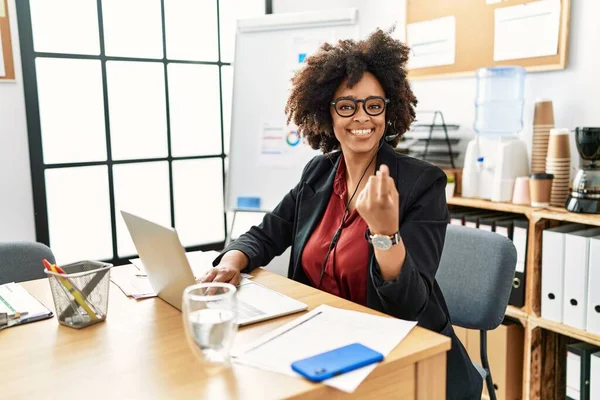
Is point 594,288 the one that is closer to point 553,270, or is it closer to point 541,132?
point 553,270

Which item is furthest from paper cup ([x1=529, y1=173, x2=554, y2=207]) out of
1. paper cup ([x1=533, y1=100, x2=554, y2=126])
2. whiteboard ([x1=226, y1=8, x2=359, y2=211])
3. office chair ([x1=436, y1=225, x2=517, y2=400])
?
whiteboard ([x1=226, y1=8, x2=359, y2=211])

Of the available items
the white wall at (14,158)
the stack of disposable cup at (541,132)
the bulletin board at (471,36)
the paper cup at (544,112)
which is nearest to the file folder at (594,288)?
the stack of disposable cup at (541,132)

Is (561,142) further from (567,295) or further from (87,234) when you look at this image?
(87,234)

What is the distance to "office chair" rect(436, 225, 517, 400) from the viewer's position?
1626 mm

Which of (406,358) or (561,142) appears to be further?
(561,142)

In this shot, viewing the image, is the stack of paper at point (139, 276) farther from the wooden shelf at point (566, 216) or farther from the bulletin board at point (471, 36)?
the bulletin board at point (471, 36)

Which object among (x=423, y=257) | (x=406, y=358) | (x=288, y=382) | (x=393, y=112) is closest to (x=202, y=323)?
(x=288, y=382)

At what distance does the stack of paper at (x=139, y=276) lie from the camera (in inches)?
57.2

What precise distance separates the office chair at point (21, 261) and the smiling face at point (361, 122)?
3.24ft

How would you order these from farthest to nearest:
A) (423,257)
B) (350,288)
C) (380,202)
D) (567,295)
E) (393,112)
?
(567,295), (393,112), (350,288), (423,257), (380,202)

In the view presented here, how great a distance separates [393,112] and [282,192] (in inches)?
51.4

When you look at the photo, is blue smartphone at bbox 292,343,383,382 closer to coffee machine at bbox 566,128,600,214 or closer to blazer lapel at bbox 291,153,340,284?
blazer lapel at bbox 291,153,340,284

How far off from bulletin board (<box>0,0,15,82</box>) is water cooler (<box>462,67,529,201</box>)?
2.11 metres

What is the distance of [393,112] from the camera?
168cm
